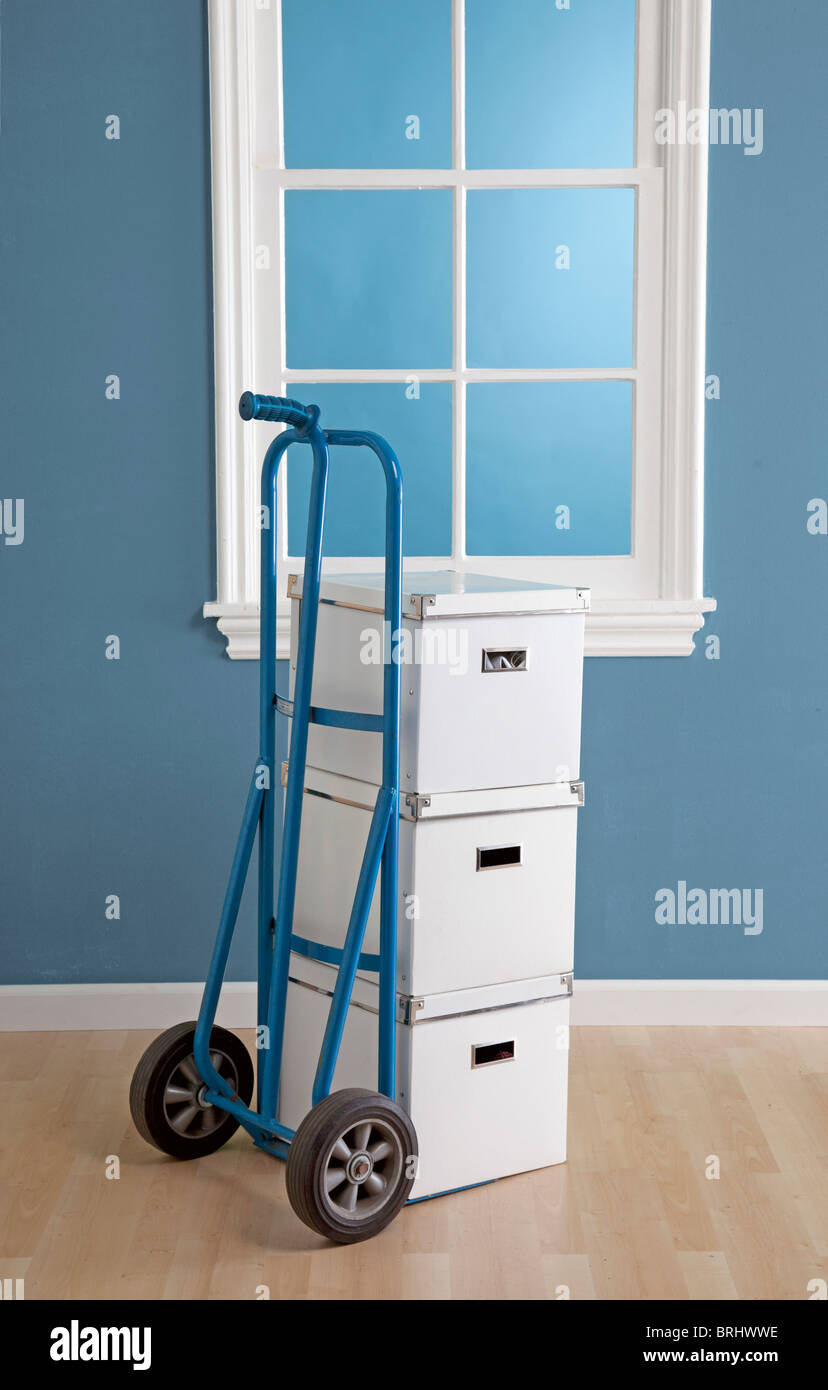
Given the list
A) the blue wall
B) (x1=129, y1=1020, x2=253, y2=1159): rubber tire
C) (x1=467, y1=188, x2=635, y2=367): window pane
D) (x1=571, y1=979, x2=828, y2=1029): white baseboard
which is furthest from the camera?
(x1=571, y1=979, x2=828, y2=1029): white baseboard

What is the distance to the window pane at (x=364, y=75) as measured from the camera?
2.64m

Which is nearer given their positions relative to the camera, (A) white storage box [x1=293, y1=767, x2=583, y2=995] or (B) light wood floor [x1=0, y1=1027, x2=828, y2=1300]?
(B) light wood floor [x1=0, y1=1027, x2=828, y2=1300]

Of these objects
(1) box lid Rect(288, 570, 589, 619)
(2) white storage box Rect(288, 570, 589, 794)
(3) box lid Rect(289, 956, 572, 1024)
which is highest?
(1) box lid Rect(288, 570, 589, 619)

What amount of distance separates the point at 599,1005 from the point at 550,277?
4.83 feet

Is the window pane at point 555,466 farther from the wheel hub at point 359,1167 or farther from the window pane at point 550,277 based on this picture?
the wheel hub at point 359,1167

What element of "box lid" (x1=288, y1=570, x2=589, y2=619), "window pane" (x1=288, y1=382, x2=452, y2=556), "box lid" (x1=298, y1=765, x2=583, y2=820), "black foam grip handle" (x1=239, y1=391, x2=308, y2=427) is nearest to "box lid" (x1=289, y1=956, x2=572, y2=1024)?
"box lid" (x1=298, y1=765, x2=583, y2=820)

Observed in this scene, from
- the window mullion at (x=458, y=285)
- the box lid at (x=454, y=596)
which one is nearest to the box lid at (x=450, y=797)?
the box lid at (x=454, y=596)

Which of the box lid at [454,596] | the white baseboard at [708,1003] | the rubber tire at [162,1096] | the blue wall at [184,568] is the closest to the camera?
the box lid at [454,596]

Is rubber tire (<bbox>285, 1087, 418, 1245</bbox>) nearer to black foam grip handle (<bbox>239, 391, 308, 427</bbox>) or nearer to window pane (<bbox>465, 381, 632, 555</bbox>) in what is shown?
black foam grip handle (<bbox>239, 391, 308, 427</bbox>)

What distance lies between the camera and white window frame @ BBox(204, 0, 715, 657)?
8.51 feet

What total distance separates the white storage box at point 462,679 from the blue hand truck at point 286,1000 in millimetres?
50

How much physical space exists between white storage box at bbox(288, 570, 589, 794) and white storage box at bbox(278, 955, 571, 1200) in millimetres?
341

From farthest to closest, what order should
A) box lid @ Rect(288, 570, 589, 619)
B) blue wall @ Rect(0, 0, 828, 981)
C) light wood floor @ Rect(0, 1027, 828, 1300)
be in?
blue wall @ Rect(0, 0, 828, 981)
box lid @ Rect(288, 570, 589, 619)
light wood floor @ Rect(0, 1027, 828, 1300)
